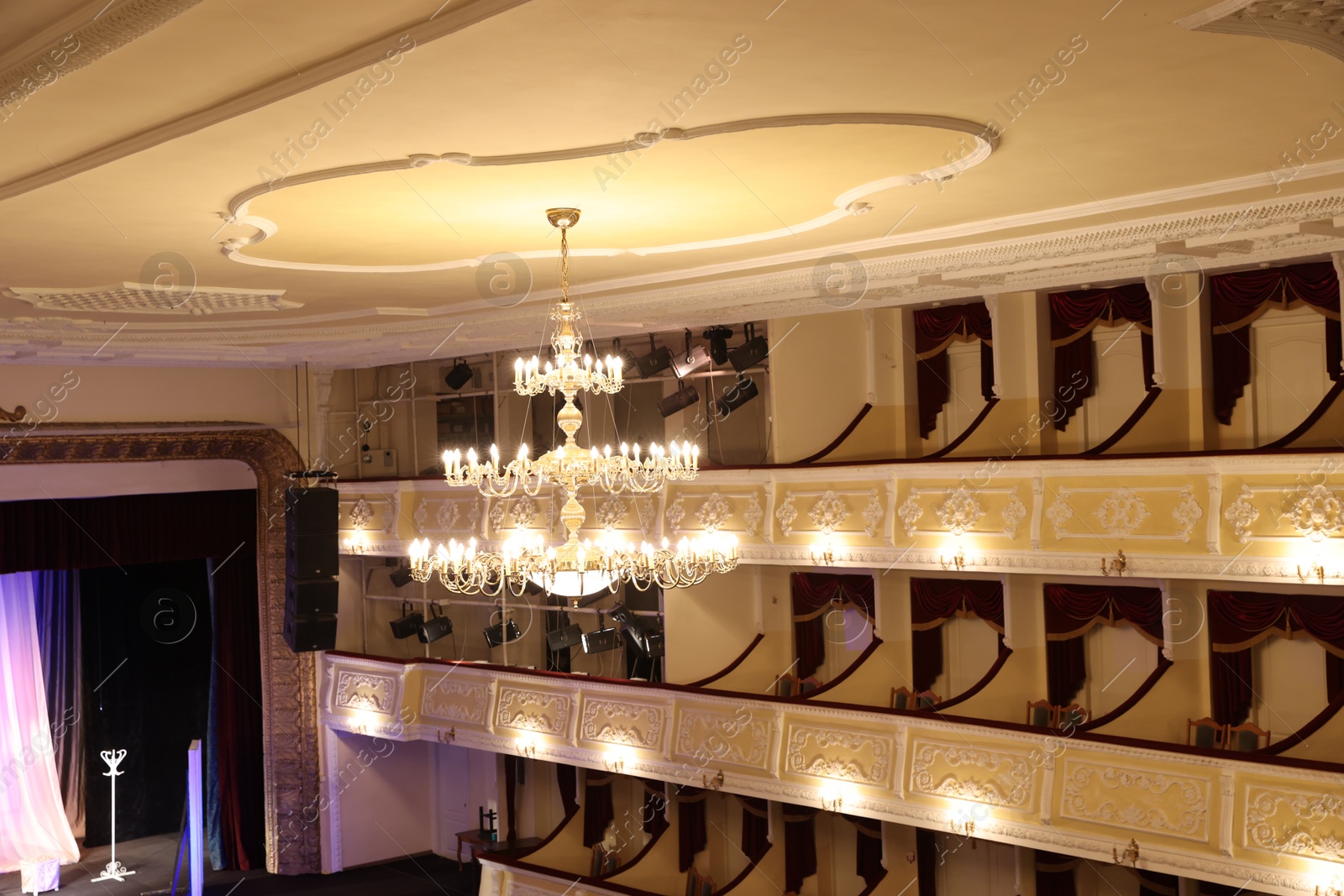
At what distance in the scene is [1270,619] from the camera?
858cm

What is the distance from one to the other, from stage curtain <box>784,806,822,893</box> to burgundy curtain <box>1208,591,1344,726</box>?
3.71 m

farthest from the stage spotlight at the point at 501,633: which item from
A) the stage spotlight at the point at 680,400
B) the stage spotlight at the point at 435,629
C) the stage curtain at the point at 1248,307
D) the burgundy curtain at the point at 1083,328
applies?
the stage curtain at the point at 1248,307

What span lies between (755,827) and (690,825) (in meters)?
0.71

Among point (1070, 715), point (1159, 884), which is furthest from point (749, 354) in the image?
point (1159, 884)

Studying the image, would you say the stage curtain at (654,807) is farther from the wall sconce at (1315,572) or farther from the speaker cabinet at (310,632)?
the wall sconce at (1315,572)

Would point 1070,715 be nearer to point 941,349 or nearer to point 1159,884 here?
point 1159,884

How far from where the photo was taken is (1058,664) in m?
9.59

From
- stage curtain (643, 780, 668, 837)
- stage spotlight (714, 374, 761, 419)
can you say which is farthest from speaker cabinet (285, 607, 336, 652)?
stage spotlight (714, 374, 761, 419)

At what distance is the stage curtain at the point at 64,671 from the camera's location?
1472 cm

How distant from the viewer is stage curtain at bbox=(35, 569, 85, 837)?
14.7 meters

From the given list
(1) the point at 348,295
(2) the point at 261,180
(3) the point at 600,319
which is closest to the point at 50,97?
(2) the point at 261,180

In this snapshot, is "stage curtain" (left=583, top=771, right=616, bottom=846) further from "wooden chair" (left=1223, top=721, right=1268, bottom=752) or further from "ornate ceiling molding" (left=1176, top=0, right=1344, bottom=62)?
"ornate ceiling molding" (left=1176, top=0, right=1344, bottom=62)

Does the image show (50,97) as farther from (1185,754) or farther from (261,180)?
(1185,754)

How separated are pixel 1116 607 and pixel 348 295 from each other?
6278 mm
